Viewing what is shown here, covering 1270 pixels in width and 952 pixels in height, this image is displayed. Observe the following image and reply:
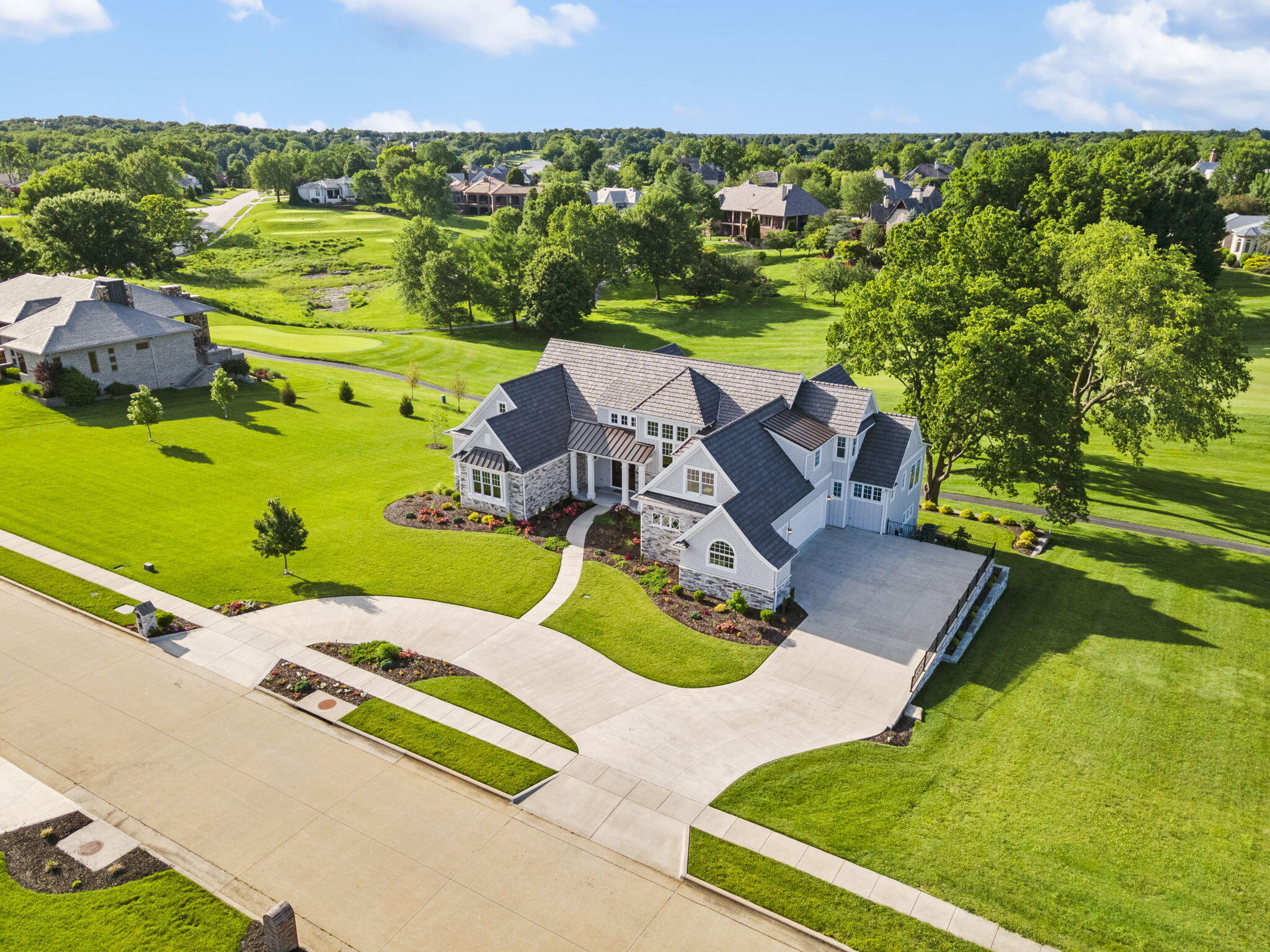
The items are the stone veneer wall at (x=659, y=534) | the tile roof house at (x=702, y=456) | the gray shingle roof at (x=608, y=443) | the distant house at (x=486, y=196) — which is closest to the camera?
the tile roof house at (x=702, y=456)

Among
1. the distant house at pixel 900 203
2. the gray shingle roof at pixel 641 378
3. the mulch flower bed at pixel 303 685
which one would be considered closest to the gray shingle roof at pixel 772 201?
the distant house at pixel 900 203

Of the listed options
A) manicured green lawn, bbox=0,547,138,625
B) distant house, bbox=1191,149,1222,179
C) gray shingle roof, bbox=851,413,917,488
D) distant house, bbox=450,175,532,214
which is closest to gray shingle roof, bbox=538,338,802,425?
gray shingle roof, bbox=851,413,917,488

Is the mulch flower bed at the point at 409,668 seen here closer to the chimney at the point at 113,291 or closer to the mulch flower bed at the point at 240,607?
the mulch flower bed at the point at 240,607

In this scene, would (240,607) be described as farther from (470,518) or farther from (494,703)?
(494,703)

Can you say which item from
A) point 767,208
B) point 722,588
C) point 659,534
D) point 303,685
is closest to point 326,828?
point 303,685

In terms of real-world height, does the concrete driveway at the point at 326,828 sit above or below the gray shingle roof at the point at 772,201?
below
